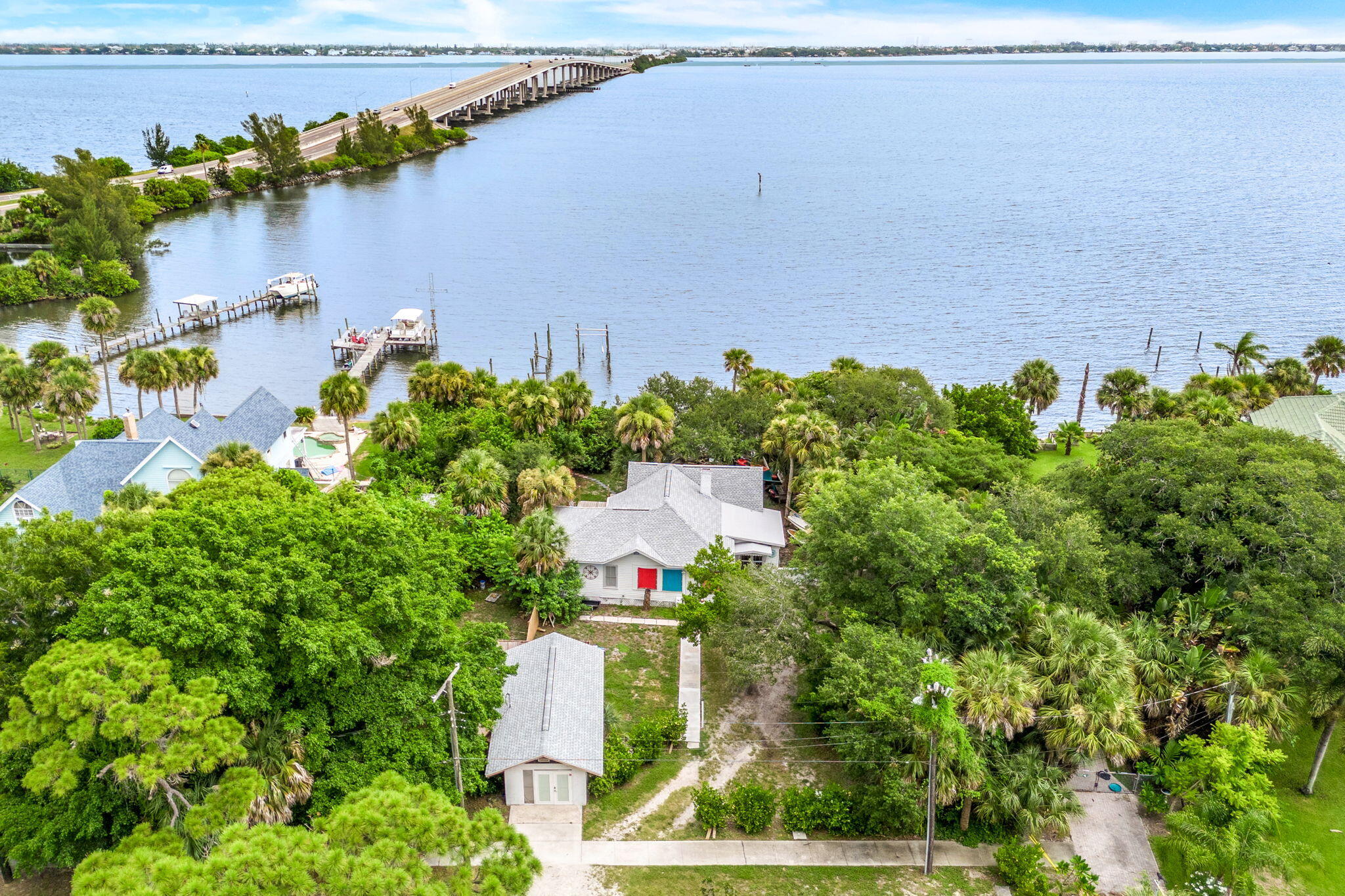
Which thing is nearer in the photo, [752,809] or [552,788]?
[752,809]

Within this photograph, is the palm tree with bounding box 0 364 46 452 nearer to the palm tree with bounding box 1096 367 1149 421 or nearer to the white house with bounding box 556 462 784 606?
the white house with bounding box 556 462 784 606

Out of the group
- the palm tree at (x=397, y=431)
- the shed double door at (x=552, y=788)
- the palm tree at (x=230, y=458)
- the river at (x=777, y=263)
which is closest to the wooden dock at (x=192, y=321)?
the river at (x=777, y=263)

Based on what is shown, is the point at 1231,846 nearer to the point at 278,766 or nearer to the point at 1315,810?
the point at 1315,810

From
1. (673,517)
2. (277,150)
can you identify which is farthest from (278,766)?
Answer: (277,150)

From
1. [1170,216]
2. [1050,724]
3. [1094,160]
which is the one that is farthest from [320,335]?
[1094,160]

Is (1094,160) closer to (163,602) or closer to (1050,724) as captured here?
(1050,724)

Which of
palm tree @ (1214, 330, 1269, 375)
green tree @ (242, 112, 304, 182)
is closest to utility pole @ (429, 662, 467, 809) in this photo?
palm tree @ (1214, 330, 1269, 375)

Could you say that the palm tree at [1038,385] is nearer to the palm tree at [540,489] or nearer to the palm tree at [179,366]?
the palm tree at [540,489]
